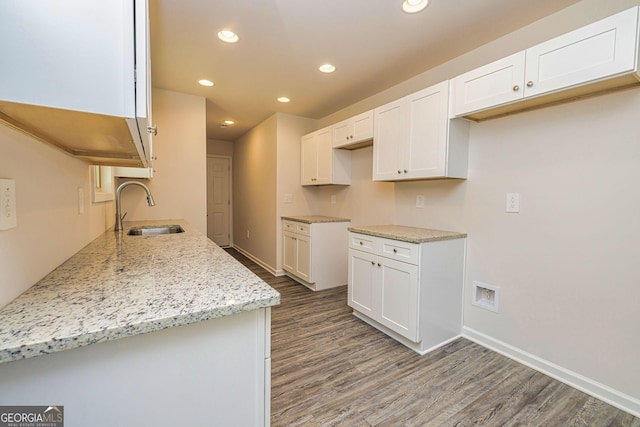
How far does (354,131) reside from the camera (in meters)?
3.00

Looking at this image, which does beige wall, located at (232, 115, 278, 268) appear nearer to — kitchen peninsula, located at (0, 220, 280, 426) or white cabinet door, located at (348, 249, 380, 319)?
white cabinet door, located at (348, 249, 380, 319)

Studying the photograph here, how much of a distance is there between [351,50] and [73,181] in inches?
83.4

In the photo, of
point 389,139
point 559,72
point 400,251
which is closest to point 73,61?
point 400,251

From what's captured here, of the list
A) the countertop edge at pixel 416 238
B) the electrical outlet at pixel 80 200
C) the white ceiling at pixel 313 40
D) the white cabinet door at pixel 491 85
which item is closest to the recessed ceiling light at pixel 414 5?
the white ceiling at pixel 313 40

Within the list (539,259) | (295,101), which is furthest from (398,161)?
(295,101)

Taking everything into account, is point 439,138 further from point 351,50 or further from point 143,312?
point 143,312

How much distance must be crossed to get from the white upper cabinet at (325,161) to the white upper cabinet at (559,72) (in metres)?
1.64

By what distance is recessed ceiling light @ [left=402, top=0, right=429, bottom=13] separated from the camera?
1.68 m

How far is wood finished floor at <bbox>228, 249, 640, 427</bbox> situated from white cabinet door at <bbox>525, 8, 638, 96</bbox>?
5.93ft

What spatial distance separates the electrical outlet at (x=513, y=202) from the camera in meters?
1.94

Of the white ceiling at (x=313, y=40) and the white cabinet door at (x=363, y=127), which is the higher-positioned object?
the white ceiling at (x=313, y=40)

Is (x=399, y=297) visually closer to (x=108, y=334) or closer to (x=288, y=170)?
(x=108, y=334)

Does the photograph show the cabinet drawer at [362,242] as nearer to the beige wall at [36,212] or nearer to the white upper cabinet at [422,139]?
the white upper cabinet at [422,139]

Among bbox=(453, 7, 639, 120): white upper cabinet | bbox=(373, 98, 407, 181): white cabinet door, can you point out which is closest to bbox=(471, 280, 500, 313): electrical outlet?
bbox=(373, 98, 407, 181): white cabinet door
